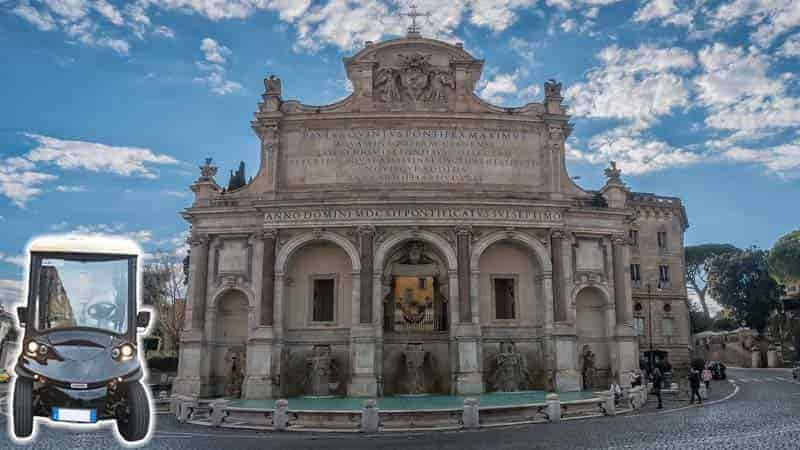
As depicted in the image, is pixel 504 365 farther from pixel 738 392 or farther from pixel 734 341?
pixel 734 341

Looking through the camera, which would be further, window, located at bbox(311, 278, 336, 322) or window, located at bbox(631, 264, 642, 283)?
window, located at bbox(631, 264, 642, 283)

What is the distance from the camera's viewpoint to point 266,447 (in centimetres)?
1650

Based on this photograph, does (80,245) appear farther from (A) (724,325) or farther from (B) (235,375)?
(A) (724,325)

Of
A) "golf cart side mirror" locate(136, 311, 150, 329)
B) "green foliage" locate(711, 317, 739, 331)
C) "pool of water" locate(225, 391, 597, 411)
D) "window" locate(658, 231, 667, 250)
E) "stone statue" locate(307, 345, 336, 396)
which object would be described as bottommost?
"pool of water" locate(225, 391, 597, 411)

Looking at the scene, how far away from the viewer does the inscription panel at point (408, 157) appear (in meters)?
32.8

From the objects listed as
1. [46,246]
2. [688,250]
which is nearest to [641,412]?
[46,246]

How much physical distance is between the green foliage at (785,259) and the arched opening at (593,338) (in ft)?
111

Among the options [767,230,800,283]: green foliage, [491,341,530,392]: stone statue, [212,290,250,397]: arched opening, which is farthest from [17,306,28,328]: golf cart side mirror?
[767,230,800,283]: green foliage

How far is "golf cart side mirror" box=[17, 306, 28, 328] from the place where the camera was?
15.6ft

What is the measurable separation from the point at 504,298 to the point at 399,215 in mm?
6945

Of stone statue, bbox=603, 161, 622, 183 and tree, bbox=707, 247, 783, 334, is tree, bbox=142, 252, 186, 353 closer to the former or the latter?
stone statue, bbox=603, 161, 622, 183

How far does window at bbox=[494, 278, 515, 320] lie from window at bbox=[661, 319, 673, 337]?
2215cm

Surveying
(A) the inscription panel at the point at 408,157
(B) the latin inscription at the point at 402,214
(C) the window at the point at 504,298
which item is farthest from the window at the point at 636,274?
(B) the latin inscription at the point at 402,214

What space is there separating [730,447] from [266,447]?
11.2m
